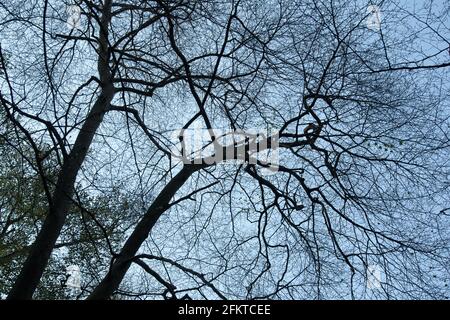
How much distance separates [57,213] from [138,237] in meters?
0.80

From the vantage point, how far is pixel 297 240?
5.38m

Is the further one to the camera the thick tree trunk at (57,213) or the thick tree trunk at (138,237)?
the thick tree trunk at (138,237)

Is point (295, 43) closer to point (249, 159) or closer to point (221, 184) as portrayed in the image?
point (249, 159)

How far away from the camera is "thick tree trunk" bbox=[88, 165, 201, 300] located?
497 cm

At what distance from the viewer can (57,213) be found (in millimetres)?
5125

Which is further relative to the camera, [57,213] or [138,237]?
[138,237]

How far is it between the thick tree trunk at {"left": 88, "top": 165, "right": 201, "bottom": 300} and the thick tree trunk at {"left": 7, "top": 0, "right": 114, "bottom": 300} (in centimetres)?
56

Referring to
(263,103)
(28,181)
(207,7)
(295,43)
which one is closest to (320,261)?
(263,103)

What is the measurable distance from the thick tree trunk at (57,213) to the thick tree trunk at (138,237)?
558 mm

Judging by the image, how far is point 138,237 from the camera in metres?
5.29

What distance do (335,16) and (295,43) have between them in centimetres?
45

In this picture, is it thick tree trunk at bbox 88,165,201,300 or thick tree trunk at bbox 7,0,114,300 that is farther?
thick tree trunk at bbox 88,165,201,300

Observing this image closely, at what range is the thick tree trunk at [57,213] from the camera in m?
4.82

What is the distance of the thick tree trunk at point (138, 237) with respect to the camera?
16.3ft
